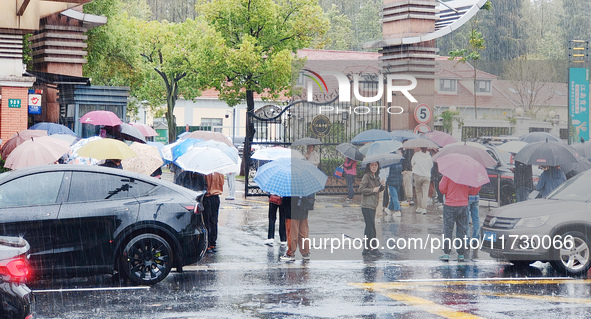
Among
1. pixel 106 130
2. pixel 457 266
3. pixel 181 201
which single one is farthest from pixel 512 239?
pixel 106 130

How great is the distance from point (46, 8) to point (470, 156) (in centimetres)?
1320

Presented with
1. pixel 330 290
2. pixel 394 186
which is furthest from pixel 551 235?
pixel 394 186

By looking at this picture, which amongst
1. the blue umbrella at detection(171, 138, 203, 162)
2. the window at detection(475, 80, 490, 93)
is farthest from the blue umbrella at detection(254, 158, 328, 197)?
the window at detection(475, 80, 490, 93)

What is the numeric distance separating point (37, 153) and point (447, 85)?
43.1 meters

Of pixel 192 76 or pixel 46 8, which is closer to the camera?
pixel 46 8

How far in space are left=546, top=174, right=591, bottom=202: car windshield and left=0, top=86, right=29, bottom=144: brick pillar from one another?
48.0ft

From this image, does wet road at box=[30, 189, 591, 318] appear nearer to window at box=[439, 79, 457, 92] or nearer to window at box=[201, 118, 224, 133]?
window at box=[439, 79, 457, 92]

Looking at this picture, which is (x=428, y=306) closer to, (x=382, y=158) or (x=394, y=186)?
(x=382, y=158)

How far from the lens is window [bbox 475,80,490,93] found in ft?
173

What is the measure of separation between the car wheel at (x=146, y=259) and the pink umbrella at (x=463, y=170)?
466 cm

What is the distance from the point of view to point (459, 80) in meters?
52.7

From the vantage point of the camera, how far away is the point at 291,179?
11023mm

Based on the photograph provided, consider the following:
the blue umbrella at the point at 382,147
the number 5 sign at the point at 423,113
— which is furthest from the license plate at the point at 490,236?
the number 5 sign at the point at 423,113

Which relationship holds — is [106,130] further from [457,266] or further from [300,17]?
[300,17]
